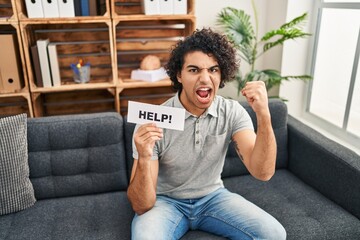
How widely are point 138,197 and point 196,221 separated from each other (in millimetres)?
302

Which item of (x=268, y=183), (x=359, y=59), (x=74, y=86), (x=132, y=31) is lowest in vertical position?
(x=268, y=183)

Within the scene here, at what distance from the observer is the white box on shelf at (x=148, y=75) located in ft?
7.93

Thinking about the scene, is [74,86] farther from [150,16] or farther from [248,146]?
[248,146]

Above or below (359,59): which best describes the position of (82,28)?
above

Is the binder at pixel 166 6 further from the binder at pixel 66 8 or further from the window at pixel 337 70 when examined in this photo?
the window at pixel 337 70

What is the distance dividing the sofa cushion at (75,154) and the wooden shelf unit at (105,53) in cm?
57

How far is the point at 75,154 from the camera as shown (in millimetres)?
1784

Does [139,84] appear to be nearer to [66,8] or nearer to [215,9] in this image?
[66,8]

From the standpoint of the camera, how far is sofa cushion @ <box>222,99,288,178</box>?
2.00 meters

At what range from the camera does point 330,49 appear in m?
2.45

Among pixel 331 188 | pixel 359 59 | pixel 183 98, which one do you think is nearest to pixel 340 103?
pixel 359 59

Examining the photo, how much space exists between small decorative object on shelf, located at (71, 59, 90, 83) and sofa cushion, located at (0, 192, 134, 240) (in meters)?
0.93

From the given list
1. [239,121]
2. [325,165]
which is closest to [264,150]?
[239,121]

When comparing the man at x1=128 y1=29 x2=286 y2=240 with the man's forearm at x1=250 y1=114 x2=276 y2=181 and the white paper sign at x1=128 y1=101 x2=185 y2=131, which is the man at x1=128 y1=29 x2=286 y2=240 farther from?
the white paper sign at x1=128 y1=101 x2=185 y2=131
